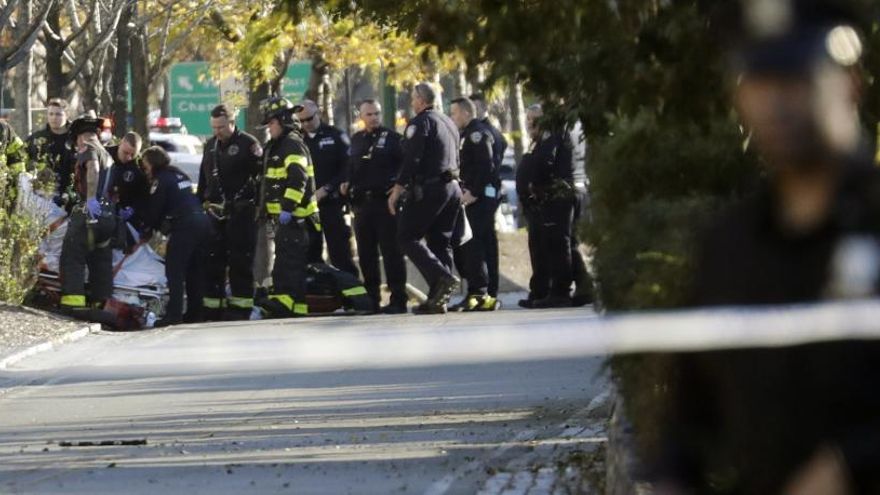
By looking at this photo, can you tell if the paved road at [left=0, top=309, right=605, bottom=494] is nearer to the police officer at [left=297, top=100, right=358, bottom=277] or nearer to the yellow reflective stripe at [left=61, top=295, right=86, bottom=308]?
the yellow reflective stripe at [left=61, top=295, right=86, bottom=308]

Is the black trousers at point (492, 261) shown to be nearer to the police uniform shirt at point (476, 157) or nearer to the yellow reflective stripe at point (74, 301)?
the police uniform shirt at point (476, 157)

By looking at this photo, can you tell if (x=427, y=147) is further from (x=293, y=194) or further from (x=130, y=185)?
(x=130, y=185)

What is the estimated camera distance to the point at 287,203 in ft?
61.3

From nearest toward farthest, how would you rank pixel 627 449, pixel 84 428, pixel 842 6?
pixel 842 6
pixel 627 449
pixel 84 428

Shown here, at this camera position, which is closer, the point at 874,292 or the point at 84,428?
the point at 874,292

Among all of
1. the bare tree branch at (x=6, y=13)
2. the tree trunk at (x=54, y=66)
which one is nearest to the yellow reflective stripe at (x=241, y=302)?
the bare tree branch at (x=6, y=13)

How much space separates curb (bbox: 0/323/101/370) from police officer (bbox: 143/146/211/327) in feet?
3.16

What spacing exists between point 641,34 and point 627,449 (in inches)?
64.3

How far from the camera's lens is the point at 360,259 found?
64.8 feet

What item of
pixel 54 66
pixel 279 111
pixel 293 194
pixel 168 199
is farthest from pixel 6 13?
pixel 54 66

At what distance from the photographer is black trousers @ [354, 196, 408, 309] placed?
765 inches

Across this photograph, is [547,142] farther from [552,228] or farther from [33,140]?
[33,140]

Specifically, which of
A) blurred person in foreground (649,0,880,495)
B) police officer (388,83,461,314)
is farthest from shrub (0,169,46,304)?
blurred person in foreground (649,0,880,495)

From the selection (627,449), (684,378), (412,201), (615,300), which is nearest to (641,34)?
(615,300)
